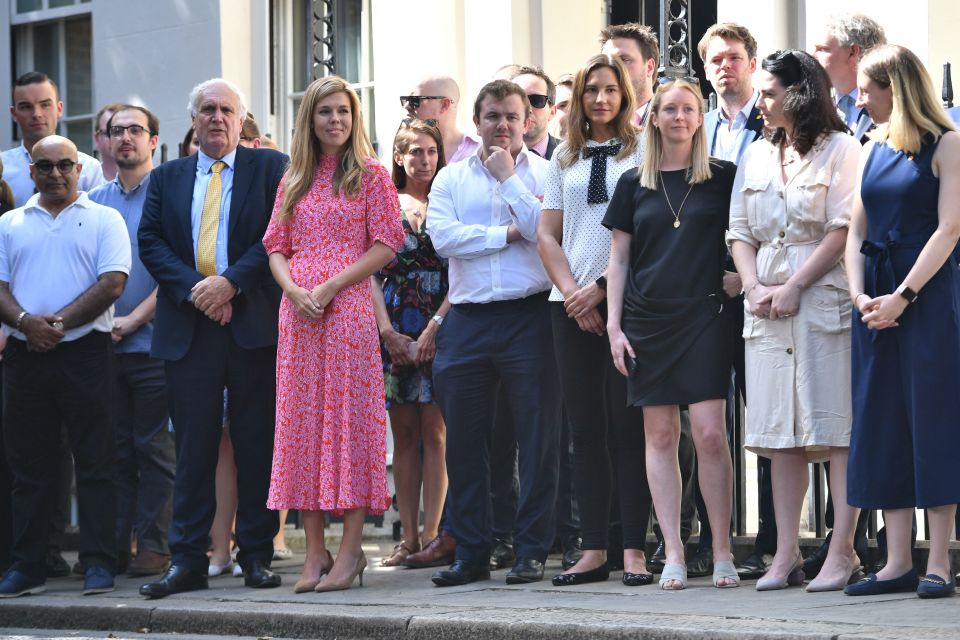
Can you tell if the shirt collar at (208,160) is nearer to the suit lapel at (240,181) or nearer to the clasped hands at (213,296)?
the suit lapel at (240,181)

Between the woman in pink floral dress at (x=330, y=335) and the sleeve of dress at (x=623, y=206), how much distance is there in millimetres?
1035

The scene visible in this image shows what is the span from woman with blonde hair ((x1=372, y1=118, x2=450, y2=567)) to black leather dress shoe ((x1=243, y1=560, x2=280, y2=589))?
30.8 inches

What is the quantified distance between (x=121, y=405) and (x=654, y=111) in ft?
10.9

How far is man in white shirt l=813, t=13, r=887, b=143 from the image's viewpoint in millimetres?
7242

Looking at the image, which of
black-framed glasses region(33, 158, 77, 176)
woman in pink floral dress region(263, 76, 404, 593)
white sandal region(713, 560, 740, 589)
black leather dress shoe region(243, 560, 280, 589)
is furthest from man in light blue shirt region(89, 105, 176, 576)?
white sandal region(713, 560, 740, 589)

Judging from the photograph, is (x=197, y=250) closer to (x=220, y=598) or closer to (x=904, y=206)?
(x=220, y=598)

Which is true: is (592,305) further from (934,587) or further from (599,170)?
(934,587)

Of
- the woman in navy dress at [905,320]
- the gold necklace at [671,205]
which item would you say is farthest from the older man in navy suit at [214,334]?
the woman in navy dress at [905,320]

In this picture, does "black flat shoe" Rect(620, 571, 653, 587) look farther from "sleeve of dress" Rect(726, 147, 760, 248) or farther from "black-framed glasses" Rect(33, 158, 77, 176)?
"black-framed glasses" Rect(33, 158, 77, 176)

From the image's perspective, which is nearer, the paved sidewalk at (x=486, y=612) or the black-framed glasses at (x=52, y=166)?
the paved sidewalk at (x=486, y=612)

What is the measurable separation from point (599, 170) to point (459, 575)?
6.04 feet

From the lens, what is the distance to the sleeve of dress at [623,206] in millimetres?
7027

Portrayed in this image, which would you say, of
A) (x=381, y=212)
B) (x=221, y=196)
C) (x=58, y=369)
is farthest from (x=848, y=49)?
(x=58, y=369)

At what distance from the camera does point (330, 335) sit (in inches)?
293
